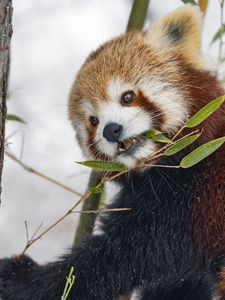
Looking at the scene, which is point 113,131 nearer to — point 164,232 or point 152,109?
Result: point 152,109

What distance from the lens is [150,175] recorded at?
3.33 metres

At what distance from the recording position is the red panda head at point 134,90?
10.1 ft

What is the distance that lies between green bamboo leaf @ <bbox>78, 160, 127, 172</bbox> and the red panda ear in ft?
1.96

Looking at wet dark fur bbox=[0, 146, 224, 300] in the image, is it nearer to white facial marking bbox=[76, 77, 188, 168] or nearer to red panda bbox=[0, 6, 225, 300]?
red panda bbox=[0, 6, 225, 300]

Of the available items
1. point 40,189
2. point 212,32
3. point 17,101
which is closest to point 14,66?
point 17,101

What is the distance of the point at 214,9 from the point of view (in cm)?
639

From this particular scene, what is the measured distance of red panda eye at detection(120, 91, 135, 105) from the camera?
3.16 meters

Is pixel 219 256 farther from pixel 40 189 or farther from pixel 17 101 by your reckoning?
pixel 17 101

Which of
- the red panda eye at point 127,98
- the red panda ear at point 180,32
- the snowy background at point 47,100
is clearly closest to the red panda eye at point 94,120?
the red panda eye at point 127,98

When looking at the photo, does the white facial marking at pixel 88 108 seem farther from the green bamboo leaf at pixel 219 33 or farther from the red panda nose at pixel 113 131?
the green bamboo leaf at pixel 219 33

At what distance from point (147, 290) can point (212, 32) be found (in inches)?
118

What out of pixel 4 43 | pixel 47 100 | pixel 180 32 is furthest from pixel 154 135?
pixel 47 100

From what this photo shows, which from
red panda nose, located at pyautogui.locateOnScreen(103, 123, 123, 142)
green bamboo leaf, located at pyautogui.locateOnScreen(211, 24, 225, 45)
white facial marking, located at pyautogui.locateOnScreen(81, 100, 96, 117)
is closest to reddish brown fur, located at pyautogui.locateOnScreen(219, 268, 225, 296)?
red panda nose, located at pyautogui.locateOnScreen(103, 123, 123, 142)

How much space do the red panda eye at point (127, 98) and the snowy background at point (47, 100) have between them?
195 cm
